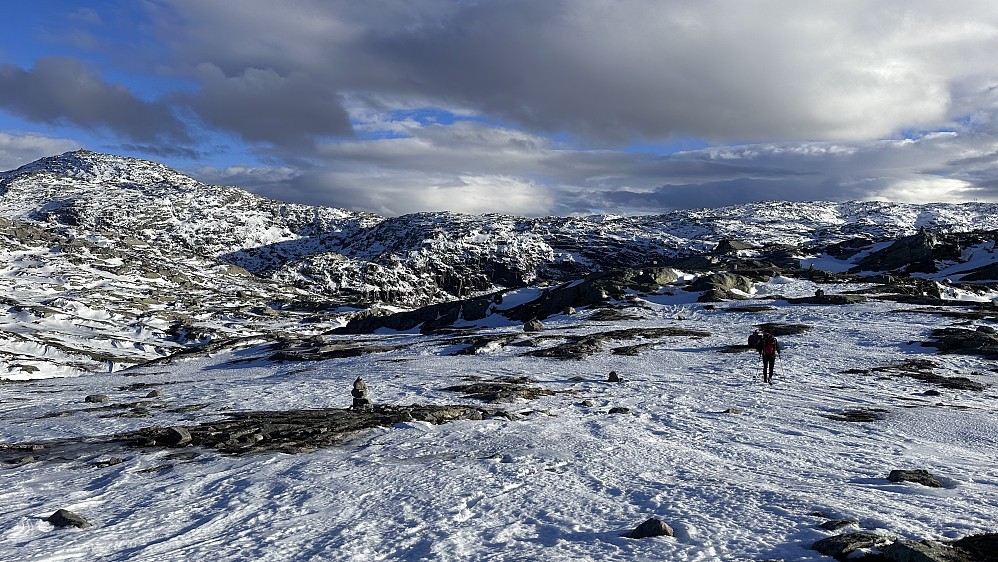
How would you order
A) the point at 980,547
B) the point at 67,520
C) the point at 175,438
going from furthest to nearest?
the point at 175,438 → the point at 67,520 → the point at 980,547

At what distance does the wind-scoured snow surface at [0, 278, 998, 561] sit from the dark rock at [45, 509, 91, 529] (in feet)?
0.58

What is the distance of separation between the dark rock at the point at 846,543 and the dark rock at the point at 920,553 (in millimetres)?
369

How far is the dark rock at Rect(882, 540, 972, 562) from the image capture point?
739 centimetres

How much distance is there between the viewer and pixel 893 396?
2527 cm

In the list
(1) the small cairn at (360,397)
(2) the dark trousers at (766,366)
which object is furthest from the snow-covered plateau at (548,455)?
(2) the dark trousers at (766,366)

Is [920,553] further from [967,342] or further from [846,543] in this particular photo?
[967,342]

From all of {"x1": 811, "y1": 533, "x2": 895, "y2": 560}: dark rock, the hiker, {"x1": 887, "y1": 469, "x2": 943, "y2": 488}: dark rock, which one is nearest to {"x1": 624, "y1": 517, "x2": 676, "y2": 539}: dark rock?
{"x1": 811, "y1": 533, "x2": 895, "y2": 560}: dark rock

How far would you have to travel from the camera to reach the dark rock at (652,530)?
30.6 ft

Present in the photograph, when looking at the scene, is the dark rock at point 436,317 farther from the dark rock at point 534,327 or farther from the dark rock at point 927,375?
the dark rock at point 927,375

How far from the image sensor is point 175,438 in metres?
17.1

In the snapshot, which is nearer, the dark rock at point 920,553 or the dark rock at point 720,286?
the dark rock at point 920,553

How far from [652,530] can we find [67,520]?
1108 cm

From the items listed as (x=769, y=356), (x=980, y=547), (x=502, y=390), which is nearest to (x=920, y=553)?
(x=980, y=547)

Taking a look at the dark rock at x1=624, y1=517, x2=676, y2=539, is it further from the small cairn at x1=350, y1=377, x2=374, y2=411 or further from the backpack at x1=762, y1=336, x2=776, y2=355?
the backpack at x1=762, y1=336, x2=776, y2=355
